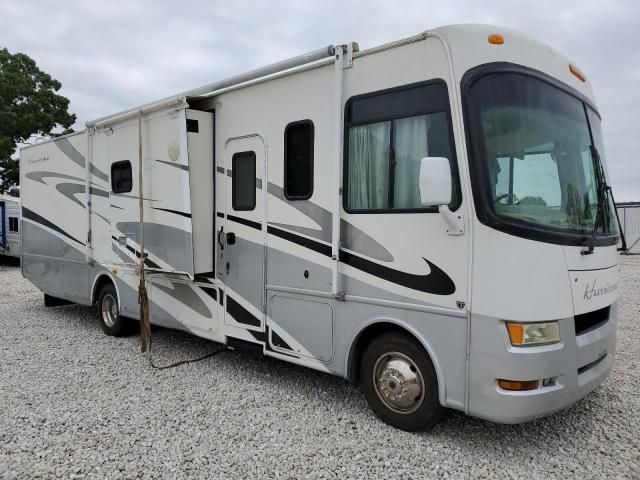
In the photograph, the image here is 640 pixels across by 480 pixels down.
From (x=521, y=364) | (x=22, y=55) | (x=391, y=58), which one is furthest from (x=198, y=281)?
(x=22, y=55)

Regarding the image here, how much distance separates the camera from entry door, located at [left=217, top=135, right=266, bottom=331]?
4586 mm

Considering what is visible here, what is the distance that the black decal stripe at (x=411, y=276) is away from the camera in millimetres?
3375

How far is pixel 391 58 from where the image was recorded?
3.69 meters

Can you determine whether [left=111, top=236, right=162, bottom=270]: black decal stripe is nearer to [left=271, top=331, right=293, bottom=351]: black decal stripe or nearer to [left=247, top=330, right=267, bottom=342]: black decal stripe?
[left=247, top=330, right=267, bottom=342]: black decal stripe

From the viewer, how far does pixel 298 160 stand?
428cm

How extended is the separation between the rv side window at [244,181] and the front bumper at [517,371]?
239 cm

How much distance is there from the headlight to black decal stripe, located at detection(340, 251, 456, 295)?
45 cm

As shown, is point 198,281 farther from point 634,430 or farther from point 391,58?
point 634,430

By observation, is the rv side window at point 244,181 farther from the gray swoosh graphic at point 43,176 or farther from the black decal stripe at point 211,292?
the gray swoosh graphic at point 43,176

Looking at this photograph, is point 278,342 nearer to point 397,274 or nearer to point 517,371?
point 397,274

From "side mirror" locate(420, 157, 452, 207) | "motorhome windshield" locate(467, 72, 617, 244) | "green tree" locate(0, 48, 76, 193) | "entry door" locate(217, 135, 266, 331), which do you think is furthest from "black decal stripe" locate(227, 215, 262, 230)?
"green tree" locate(0, 48, 76, 193)

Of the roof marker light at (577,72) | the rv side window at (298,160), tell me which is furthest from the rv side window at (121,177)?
the roof marker light at (577,72)

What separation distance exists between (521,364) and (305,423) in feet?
5.64

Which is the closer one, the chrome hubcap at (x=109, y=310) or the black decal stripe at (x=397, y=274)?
the black decal stripe at (x=397, y=274)
